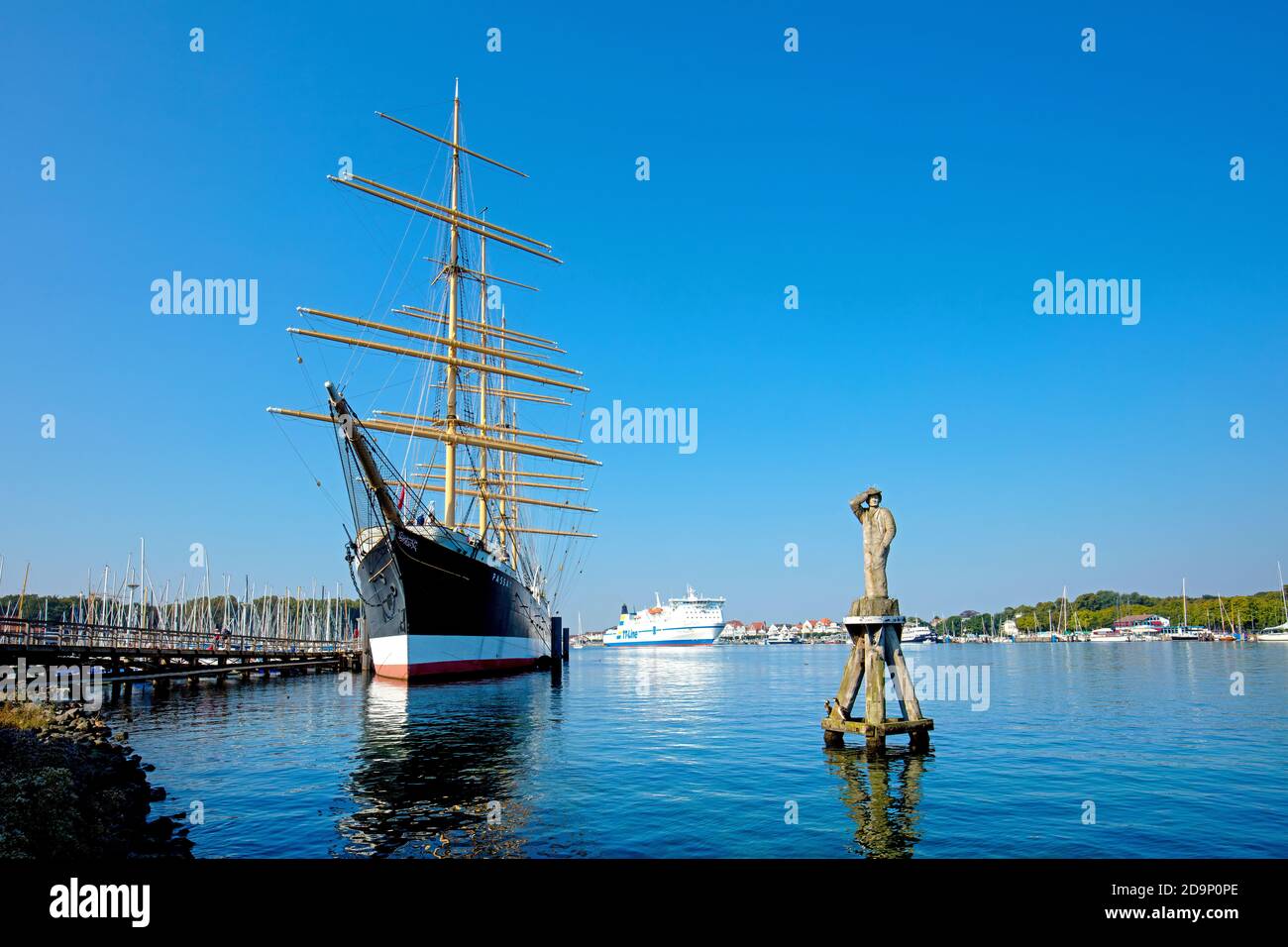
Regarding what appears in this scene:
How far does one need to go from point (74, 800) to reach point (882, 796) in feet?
47.4

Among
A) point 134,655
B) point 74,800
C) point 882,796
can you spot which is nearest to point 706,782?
point 882,796

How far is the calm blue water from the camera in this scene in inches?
509

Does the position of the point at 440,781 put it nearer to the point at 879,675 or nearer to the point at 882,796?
the point at 882,796

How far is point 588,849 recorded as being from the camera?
40.2 feet

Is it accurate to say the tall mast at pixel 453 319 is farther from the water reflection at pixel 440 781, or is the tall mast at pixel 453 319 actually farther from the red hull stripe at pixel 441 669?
the water reflection at pixel 440 781

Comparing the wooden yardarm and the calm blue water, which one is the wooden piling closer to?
the calm blue water

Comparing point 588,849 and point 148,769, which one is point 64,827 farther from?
point 148,769

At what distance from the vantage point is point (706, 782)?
18.1 m

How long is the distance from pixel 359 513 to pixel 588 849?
36.3 metres

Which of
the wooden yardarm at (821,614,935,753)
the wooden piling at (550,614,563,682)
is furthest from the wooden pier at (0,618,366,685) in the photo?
the wooden yardarm at (821,614,935,753)

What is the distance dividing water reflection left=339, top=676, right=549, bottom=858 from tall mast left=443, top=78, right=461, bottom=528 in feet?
86.4
